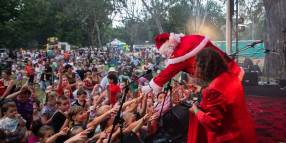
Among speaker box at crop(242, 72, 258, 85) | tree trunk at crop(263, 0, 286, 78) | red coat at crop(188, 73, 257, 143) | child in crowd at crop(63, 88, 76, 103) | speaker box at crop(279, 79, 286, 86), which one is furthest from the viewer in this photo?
tree trunk at crop(263, 0, 286, 78)

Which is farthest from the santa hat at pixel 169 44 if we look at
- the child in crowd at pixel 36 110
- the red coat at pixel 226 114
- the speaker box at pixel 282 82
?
the speaker box at pixel 282 82

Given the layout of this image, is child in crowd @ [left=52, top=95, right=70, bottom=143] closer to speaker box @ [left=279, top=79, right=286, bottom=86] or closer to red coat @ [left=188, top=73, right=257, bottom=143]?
red coat @ [left=188, top=73, right=257, bottom=143]

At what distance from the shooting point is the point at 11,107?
10.3 ft

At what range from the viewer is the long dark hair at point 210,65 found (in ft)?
6.61

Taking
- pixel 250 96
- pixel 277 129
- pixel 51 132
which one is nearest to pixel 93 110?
pixel 51 132

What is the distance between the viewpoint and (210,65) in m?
2.02

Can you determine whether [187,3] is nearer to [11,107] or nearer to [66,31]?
[11,107]

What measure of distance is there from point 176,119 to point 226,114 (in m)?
1.63

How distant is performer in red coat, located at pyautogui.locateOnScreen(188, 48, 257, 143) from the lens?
6.11 feet

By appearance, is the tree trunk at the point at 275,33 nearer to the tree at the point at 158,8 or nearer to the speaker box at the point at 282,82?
the speaker box at the point at 282,82

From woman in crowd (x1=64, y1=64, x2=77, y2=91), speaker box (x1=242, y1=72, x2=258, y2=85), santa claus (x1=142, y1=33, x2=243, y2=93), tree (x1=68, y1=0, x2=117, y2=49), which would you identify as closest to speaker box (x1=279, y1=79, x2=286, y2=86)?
speaker box (x1=242, y1=72, x2=258, y2=85)

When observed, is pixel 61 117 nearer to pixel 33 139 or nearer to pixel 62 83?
pixel 33 139

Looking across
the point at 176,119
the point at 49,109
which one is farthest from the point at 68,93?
the point at 176,119

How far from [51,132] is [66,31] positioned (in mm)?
32702
